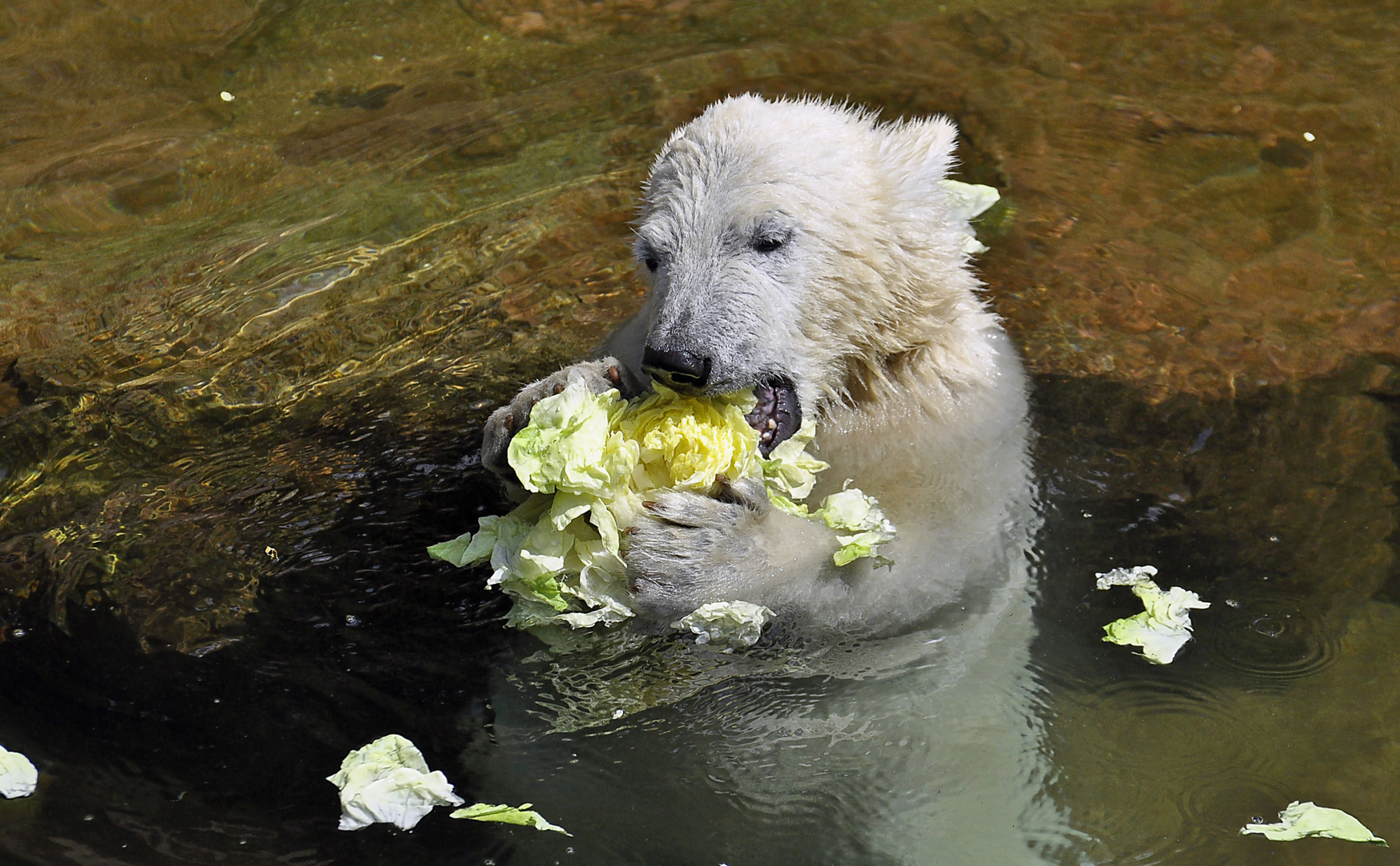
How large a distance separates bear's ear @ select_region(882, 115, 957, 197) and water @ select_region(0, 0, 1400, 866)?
1136 millimetres

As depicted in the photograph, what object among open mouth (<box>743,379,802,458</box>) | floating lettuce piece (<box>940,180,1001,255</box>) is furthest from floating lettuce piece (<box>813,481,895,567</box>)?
floating lettuce piece (<box>940,180,1001,255</box>)

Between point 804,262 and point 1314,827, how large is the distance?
202 centimetres

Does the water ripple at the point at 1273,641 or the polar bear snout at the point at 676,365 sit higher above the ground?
the polar bear snout at the point at 676,365

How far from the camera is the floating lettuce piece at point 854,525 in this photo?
3.54 meters

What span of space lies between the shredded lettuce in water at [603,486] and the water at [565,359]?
0.94ft

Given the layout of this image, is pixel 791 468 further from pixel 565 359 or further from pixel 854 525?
pixel 565 359

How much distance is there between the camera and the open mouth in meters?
3.76

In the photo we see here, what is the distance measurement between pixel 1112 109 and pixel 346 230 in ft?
12.5

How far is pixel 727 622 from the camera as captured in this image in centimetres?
349

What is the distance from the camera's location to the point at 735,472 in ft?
11.5

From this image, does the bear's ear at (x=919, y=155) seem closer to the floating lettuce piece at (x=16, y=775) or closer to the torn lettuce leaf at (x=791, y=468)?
the torn lettuce leaf at (x=791, y=468)

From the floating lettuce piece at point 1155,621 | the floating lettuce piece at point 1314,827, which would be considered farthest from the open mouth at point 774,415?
the floating lettuce piece at point 1314,827

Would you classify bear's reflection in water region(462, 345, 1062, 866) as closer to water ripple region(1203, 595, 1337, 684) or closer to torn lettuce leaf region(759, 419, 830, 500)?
torn lettuce leaf region(759, 419, 830, 500)

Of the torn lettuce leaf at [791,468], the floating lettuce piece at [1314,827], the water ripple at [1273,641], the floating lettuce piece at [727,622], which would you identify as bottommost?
the water ripple at [1273,641]
